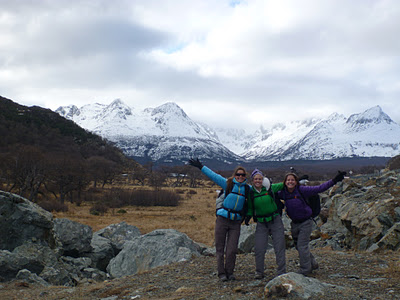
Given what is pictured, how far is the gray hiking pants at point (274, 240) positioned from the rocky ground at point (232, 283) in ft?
1.37

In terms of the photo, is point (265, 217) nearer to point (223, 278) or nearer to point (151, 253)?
point (223, 278)

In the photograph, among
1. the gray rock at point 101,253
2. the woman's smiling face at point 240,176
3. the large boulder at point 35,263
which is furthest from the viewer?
the gray rock at point 101,253

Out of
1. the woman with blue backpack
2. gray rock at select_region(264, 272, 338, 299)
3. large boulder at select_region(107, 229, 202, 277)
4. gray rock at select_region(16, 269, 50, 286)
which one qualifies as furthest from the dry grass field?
gray rock at select_region(264, 272, 338, 299)

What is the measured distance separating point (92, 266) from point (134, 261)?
10.1 feet

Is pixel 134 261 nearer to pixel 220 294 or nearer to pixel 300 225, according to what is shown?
pixel 220 294

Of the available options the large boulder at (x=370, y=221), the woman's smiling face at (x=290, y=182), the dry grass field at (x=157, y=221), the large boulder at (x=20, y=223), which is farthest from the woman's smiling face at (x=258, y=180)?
the dry grass field at (x=157, y=221)

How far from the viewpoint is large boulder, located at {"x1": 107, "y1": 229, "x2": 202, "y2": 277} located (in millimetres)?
11250

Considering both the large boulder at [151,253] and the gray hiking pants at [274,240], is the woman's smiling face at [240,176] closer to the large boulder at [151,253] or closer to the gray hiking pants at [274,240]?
the gray hiking pants at [274,240]

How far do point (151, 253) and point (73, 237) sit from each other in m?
4.54

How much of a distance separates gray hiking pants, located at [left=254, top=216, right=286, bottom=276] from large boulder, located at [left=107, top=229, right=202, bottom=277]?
177 inches

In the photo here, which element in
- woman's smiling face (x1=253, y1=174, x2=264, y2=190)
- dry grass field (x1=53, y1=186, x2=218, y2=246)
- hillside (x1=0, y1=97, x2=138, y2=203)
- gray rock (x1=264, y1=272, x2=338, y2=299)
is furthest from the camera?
hillside (x1=0, y1=97, x2=138, y2=203)

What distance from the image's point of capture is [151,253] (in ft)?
→ 38.5

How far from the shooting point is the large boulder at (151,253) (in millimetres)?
11250

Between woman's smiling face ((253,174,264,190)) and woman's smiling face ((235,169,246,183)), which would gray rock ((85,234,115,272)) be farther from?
woman's smiling face ((253,174,264,190))
